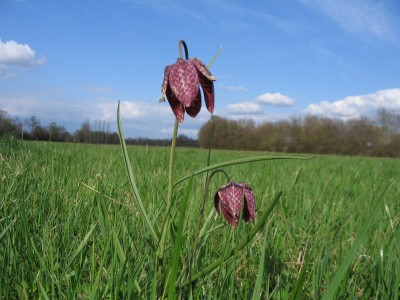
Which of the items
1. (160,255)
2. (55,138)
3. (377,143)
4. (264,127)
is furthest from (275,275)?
(264,127)

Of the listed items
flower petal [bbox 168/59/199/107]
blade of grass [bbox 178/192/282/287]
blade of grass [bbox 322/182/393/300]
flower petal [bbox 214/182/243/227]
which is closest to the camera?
blade of grass [bbox 322/182/393/300]

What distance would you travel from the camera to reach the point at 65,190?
71.6 inches

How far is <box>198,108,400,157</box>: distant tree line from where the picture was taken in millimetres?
34312

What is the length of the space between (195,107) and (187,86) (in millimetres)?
54

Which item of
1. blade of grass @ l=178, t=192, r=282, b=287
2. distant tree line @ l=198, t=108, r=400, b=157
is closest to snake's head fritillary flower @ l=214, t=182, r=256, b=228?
blade of grass @ l=178, t=192, r=282, b=287

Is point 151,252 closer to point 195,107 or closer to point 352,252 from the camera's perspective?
point 195,107

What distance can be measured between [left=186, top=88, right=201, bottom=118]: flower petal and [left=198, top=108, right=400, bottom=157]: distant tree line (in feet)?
111

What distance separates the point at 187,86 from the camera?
2.85 ft


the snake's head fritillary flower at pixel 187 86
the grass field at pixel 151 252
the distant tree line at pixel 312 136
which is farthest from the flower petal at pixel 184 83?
the distant tree line at pixel 312 136

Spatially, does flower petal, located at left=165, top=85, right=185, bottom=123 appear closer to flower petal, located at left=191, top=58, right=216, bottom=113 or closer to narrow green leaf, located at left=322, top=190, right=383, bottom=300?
flower petal, located at left=191, top=58, right=216, bottom=113

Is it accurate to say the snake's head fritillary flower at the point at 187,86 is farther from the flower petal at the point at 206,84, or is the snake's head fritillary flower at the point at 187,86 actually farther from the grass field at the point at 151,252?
the grass field at the point at 151,252

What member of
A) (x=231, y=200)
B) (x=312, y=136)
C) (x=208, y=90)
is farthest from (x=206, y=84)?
(x=312, y=136)

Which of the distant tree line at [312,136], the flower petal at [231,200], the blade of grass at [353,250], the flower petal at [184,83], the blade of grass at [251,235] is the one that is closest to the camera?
the blade of grass at [353,250]

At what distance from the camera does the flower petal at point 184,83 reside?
870mm
